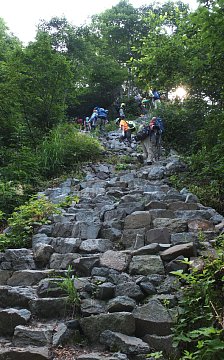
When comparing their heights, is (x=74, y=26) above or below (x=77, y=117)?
above

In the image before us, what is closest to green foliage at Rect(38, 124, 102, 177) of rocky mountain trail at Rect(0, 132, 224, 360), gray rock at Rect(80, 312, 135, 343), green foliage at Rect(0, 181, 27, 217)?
green foliage at Rect(0, 181, 27, 217)

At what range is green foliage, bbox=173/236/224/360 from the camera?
300 cm

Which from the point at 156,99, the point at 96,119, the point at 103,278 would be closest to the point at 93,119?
the point at 96,119

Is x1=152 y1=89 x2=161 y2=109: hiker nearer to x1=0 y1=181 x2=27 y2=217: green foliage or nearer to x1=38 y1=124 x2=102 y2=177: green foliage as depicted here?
x1=38 y1=124 x2=102 y2=177: green foliage

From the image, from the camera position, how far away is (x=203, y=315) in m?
3.54

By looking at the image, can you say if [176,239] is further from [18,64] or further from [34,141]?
[18,64]

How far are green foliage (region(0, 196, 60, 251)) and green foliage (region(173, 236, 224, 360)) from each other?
3.16 meters

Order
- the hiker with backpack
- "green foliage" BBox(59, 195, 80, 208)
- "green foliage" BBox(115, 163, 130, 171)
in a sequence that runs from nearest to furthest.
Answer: "green foliage" BBox(59, 195, 80, 208)
"green foliage" BBox(115, 163, 130, 171)
the hiker with backpack

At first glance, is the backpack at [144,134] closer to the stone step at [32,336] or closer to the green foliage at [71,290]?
the green foliage at [71,290]

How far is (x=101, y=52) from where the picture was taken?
29.1 meters

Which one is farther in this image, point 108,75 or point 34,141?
point 108,75

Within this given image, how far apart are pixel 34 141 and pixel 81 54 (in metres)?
13.2

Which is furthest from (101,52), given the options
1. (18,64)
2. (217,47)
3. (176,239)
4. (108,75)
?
(176,239)

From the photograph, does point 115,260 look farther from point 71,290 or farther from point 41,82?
point 41,82
